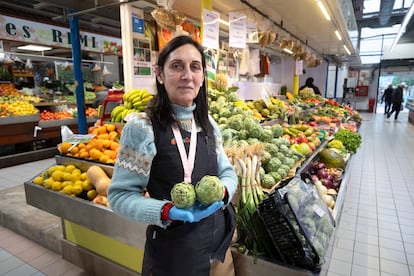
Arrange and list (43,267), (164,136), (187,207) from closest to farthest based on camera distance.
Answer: (187,207) < (164,136) < (43,267)

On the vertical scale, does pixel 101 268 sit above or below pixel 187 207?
below

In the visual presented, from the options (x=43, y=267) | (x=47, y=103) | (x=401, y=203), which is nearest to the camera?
(x=43, y=267)

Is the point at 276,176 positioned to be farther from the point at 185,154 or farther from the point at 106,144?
the point at 106,144

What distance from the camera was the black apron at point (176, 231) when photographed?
3.92ft

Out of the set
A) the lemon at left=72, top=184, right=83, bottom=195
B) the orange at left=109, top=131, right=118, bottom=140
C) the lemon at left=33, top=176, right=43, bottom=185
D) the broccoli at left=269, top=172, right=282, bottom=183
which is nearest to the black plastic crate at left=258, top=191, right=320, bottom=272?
the broccoli at left=269, top=172, right=282, bottom=183

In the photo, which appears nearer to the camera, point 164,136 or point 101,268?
point 164,136

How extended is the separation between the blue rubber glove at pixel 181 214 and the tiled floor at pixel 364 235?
7.20ft

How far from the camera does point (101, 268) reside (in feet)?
8.26

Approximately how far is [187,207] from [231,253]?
35.4 inches

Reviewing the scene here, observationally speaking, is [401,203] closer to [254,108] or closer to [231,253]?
[254,108]

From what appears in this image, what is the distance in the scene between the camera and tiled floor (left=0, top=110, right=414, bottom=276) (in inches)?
107

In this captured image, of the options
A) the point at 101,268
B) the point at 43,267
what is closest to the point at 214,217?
the point at 101,268

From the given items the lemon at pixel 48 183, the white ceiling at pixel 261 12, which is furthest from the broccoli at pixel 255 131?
the lemon at pixel 48 183

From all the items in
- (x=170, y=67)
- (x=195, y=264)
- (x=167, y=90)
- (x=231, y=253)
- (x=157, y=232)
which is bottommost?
(x=231, y=253)
